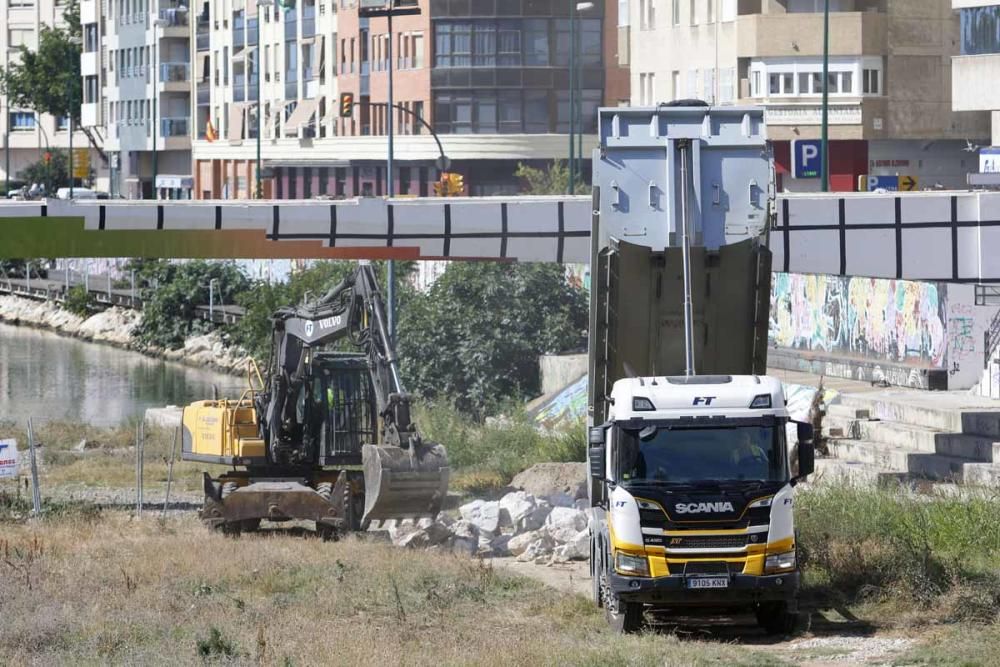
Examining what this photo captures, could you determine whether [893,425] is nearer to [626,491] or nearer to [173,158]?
[626,491]

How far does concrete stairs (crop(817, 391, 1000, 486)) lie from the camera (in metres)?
35.7

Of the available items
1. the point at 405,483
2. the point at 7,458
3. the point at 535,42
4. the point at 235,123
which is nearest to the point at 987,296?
the point at 405,483

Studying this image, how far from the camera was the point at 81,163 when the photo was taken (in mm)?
126125

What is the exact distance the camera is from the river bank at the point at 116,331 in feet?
283

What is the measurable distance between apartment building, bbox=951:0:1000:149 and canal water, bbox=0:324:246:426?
2836cm

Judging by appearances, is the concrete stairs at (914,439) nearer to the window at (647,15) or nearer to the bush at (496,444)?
the bush at (496,444)

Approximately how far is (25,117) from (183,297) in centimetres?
6609

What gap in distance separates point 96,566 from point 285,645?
7.14m

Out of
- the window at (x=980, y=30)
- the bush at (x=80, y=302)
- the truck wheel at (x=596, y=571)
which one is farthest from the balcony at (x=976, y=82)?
the bush at (x=80, y=302)

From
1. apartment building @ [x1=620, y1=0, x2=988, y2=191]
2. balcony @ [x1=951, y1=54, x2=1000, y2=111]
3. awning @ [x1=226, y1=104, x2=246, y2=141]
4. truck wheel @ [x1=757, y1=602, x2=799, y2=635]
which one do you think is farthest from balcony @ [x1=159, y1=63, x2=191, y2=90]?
truck wheel @ [x1=757, y1=602, x2=799, y2=635]

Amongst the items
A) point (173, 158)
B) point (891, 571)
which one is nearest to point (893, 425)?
point (891, 571)

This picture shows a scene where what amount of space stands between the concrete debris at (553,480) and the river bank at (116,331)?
40.6 m

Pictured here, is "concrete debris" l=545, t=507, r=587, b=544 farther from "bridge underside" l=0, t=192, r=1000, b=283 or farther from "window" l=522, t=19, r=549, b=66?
"window" l=522, t=19, r=549, b=66

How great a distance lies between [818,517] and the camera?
87.4ft
